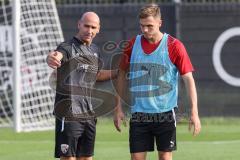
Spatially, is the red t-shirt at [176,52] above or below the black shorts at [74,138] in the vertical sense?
above

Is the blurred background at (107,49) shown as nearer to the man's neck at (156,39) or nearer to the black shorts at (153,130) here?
the black shorts at (153,130)

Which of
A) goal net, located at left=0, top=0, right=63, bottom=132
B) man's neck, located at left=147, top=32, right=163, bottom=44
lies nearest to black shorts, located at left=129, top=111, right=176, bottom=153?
man's neck, located at left=147, top=32, right=163, bottom=44

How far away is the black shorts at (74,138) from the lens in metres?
9.18

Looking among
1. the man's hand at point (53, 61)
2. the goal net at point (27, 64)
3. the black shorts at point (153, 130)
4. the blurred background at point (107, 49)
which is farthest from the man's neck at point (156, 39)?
the goal net at point (27, 64)

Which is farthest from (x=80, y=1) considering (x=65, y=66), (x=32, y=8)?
(x=65, y=66)

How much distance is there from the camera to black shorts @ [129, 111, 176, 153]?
8938 mm

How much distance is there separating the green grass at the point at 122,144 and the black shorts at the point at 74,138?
2.76 m

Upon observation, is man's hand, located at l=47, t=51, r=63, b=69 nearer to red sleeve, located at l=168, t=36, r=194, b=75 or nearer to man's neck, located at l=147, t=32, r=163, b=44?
man's neck, located at l=147, t=32, r=163, b=44

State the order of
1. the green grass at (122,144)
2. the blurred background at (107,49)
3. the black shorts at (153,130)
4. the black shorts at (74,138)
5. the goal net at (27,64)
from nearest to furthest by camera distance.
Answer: the black shorts at (153,130) < the black shorts at (74,138) < the green grass at (122,144) < the goal net at (27,64) < the blurred background at (107,49)

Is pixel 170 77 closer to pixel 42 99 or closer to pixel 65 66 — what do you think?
pixel 65 66

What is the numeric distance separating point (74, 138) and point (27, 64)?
309 inches

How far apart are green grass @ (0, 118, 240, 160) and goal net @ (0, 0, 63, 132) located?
0.63 metres

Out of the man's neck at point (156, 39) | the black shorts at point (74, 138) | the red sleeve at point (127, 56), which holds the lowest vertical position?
the black shorts at point (74, 138)

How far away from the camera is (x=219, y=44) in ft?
58.2
